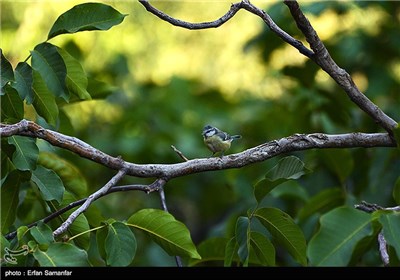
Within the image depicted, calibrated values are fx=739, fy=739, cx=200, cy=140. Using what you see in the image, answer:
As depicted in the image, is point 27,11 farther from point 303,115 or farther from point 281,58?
point 303,115

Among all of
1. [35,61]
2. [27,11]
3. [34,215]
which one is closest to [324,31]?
[27,11]

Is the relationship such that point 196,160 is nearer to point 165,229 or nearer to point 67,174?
point 165,229

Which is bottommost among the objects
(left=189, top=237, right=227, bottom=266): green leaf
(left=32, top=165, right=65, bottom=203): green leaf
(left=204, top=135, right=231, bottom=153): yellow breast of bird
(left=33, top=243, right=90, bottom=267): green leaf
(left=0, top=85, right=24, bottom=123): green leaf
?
(left=189, top=237, right=227, bottom=266): green leaf

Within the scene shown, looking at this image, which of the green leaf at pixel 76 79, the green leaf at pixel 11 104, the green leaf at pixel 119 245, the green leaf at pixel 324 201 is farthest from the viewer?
the green leaf at pixel 324 201

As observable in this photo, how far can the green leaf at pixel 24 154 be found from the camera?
2.46 metres

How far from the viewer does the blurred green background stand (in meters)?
4.96

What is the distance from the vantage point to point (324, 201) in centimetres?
373

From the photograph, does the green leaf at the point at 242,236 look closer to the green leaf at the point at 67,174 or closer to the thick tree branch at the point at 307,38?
the thick tree branch at the point at 307,38

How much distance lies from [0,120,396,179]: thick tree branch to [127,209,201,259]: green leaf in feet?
0.30

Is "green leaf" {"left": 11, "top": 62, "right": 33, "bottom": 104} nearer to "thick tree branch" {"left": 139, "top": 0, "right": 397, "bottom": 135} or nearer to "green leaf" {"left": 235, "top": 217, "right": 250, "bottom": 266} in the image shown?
"thick tree branch" {"left": 139, "top": 0, "right": 397, "bottom": 135}

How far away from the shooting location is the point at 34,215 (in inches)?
138

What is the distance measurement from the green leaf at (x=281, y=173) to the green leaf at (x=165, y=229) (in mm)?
272

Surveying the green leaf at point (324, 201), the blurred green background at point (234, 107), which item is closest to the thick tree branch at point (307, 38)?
the green leaf at point (324, 201)

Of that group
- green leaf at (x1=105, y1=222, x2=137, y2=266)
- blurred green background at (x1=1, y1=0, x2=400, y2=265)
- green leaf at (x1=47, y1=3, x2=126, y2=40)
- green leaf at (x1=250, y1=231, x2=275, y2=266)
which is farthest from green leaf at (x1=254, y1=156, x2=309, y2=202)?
blurred green background at (x1=1, y1=0, x2=400, y2=265)
